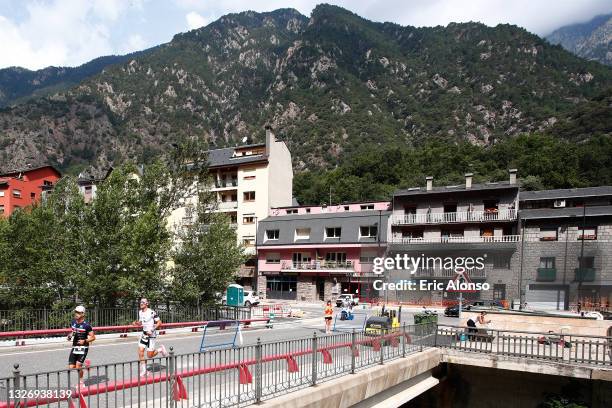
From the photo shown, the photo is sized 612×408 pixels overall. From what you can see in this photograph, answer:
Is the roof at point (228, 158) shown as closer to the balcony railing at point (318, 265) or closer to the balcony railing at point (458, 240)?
the balcony railing at point (318, 265)

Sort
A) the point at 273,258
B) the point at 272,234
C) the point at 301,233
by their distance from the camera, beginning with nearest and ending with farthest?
the point at 301,233, the point at 273,258, the point at 272,234

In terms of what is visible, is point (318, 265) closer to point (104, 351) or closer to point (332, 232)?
point (332, 232)

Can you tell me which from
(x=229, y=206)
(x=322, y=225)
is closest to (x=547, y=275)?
(x=322, y=225)

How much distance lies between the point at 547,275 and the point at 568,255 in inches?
104

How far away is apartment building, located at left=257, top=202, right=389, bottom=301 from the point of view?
49156 mm

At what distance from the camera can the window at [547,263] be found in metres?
42.6

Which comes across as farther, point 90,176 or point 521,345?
point 90,176

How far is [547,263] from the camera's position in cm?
4281

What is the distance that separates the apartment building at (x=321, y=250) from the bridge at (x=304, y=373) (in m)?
31.6

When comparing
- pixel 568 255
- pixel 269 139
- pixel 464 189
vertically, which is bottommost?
pixel 568 255

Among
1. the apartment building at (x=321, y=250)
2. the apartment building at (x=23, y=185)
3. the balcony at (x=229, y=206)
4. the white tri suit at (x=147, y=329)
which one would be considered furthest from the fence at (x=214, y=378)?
the apartment building at (x=23, y=185)

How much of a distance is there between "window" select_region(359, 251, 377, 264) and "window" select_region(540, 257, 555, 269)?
51.9ft

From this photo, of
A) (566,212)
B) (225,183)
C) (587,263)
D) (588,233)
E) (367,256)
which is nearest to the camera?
(587,263)

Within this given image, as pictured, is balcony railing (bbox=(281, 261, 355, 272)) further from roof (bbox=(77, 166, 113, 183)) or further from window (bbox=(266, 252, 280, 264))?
roof (bbox=(77, 166, 113, 183))
